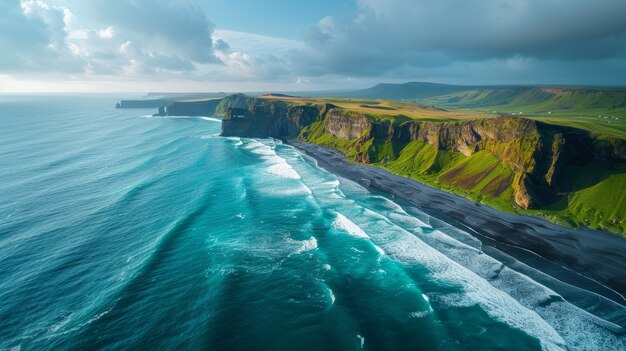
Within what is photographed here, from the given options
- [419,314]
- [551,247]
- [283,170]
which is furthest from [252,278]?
[283,170]

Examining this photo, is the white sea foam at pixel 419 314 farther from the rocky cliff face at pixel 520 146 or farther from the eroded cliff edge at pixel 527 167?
the rocky cliff face at pixel 520 146

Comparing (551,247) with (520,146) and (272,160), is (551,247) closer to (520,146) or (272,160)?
(520,146)

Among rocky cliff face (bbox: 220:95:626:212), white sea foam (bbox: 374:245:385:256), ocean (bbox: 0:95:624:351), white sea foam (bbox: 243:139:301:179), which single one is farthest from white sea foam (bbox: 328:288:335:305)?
white sea foam (bbox: 243:139:301:179)

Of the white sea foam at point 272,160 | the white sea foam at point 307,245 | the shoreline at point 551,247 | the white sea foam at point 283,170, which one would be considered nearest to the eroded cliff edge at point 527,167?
the shoreline at point 551,247

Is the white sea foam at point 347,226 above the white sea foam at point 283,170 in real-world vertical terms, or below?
below

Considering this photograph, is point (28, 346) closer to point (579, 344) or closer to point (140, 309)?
point (140, 309)

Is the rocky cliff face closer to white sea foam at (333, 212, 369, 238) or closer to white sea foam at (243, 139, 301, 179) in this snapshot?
white sea foam at (243, 139, 301, 179)
